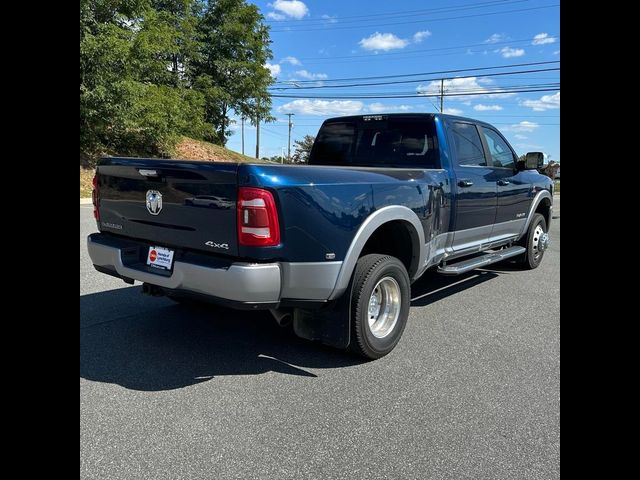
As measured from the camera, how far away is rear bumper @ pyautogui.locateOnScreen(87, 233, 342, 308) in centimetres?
325

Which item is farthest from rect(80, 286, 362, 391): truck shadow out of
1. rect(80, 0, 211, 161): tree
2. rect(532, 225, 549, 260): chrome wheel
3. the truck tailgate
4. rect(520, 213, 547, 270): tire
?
rect(80, 0, 211, 161): tree

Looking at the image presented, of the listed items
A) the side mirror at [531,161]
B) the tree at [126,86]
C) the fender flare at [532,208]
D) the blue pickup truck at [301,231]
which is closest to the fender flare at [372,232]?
the blue pickup truck at [301,231]

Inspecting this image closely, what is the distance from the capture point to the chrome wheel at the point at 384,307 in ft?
13.7

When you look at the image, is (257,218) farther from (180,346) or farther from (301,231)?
(180,346)

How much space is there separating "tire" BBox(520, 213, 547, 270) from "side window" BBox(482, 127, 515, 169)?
3.70 feet

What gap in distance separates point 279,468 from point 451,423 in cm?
109

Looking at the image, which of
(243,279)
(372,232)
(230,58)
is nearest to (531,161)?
(372,232)

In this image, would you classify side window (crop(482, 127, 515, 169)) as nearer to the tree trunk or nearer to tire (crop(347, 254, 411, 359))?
tire (crop(347, 254, 411, 359))

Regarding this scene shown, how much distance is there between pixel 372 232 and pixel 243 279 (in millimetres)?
1163

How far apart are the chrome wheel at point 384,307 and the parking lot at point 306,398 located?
0.23 meters

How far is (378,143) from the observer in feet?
18.5
